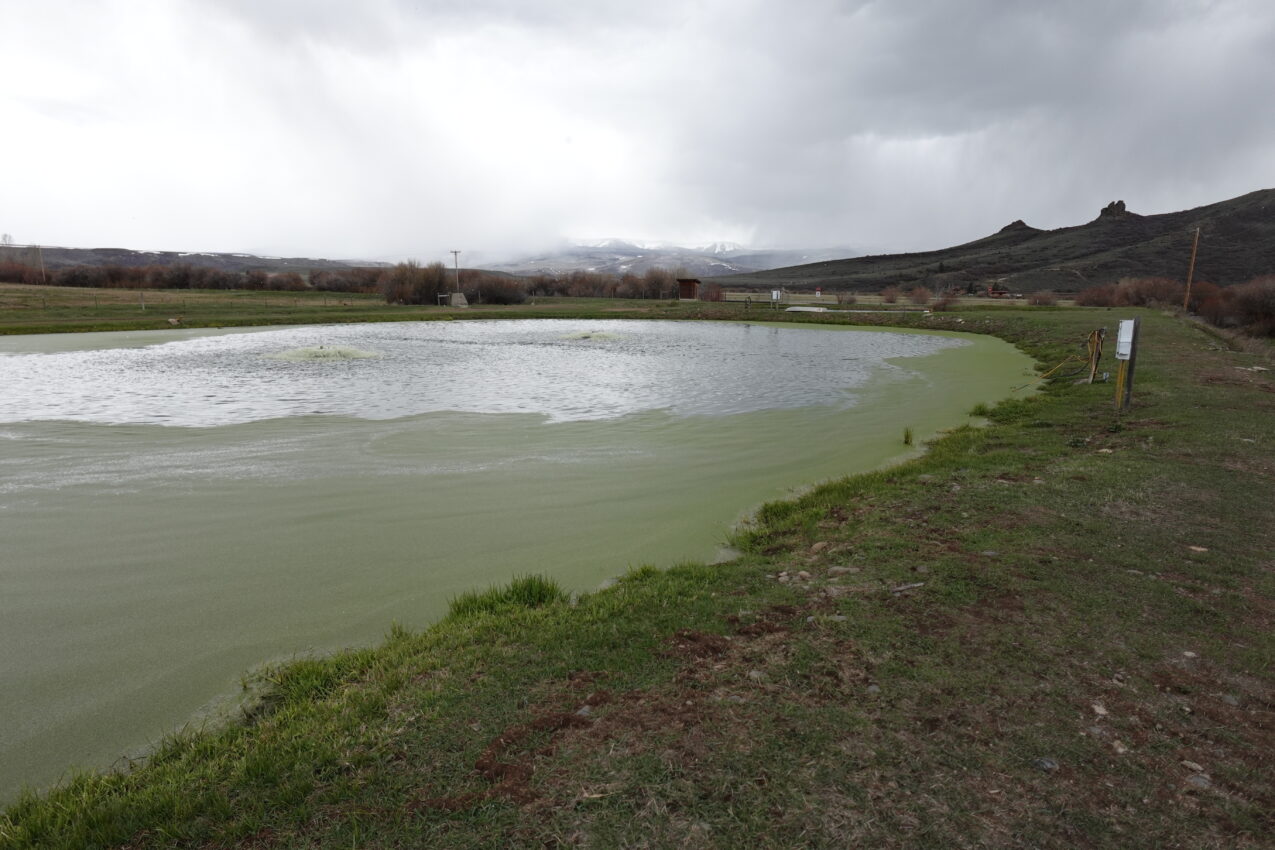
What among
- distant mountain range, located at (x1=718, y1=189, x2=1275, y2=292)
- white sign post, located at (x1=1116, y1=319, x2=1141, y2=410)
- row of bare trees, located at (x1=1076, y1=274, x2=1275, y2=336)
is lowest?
white sign post, located at (x1=1116, y1=319, x2=1141, y2=410)

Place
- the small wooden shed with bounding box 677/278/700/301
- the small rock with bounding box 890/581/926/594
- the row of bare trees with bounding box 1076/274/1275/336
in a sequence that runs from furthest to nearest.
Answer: the small wooden shed with bounding box 677/278/700/301
the row of bare trees with bounding box 1076/274/1275/336
the small rock with bounding box 890/581/926/594

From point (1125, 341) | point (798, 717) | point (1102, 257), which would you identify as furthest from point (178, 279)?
point (1102, 257)

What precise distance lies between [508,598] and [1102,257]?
137235 millimetres

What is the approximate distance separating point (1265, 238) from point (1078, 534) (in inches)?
5314

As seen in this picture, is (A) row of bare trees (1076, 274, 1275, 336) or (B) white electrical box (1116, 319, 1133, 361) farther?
(A) row of bare trees (1076, 274, 1275, 336)

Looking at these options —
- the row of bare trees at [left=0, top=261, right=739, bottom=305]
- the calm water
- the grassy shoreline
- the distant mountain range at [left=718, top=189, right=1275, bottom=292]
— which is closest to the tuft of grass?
the grassy shoreline

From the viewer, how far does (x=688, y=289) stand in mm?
65625

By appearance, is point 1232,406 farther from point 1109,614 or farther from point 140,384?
point 140,384

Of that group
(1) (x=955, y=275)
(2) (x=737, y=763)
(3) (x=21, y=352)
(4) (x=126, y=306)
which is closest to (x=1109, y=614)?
(2) (x=737, y=763)

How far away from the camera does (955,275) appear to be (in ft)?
390

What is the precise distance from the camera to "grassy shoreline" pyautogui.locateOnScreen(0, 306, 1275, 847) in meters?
2.61

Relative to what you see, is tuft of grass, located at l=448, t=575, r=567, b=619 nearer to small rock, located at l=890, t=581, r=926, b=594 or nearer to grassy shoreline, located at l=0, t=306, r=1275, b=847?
grassy shoreline, located at l=0, t=306, r=1275, b=847

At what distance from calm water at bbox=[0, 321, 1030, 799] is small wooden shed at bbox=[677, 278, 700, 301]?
4675cm

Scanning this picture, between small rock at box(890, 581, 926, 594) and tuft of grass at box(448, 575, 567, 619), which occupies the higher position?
small rock at box(890, 581, 926, 594)
